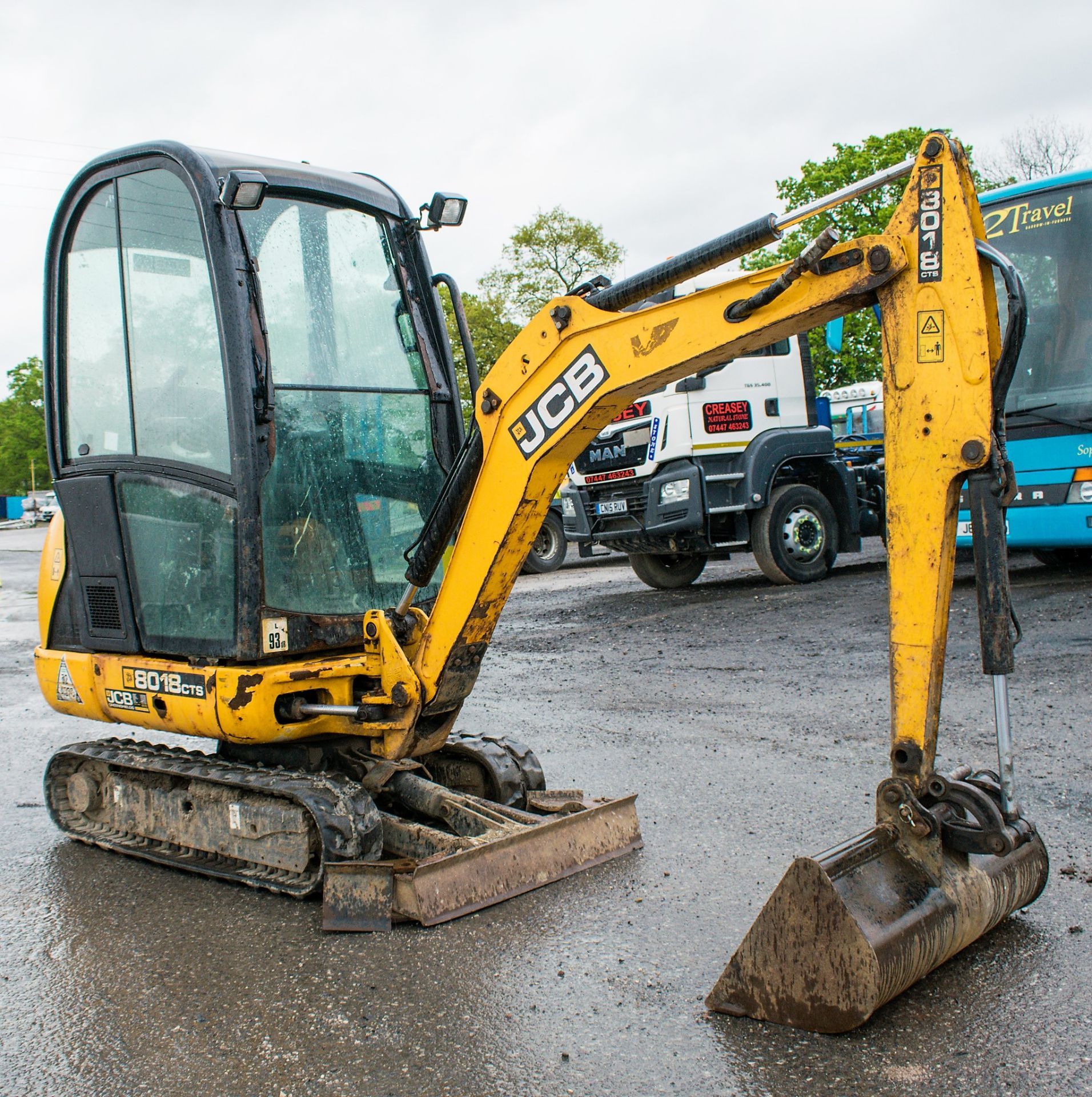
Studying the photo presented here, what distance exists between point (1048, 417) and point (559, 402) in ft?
25.7

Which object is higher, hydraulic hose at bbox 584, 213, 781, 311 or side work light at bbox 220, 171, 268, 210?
side work light at bbox 220, 171, 268, 210

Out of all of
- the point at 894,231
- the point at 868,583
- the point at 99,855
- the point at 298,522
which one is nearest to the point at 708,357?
the point at 894,231

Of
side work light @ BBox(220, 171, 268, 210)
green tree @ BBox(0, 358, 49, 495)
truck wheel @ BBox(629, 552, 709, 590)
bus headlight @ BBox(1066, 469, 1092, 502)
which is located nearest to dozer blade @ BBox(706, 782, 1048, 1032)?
side work light @ BBox(220, 171, 268, 210)

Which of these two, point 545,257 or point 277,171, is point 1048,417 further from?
point 545,257

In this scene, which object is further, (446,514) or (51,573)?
(51,573)

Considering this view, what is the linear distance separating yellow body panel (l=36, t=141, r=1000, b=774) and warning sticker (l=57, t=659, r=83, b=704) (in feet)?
0.04

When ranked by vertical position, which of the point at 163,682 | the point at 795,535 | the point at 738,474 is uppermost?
the point at 738,474

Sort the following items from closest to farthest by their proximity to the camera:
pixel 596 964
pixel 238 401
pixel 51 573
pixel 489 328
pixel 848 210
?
1. pixel 596 964
2. pixel 238 401
3. pixel 51 573
4. pixel 848 210
5. pixel 489 328

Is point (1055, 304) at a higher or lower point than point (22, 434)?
lower

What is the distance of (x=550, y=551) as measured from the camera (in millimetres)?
18047

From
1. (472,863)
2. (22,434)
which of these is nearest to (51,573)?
(472,863)

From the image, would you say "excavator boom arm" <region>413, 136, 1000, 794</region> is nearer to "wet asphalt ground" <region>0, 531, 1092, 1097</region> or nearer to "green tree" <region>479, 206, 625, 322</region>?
"wet asphalt ground" <region>0, 531, 1092, 1097</region>

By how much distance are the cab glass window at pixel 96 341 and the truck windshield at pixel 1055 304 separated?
8041 millimetres

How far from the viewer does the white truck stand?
12023 millimetres
